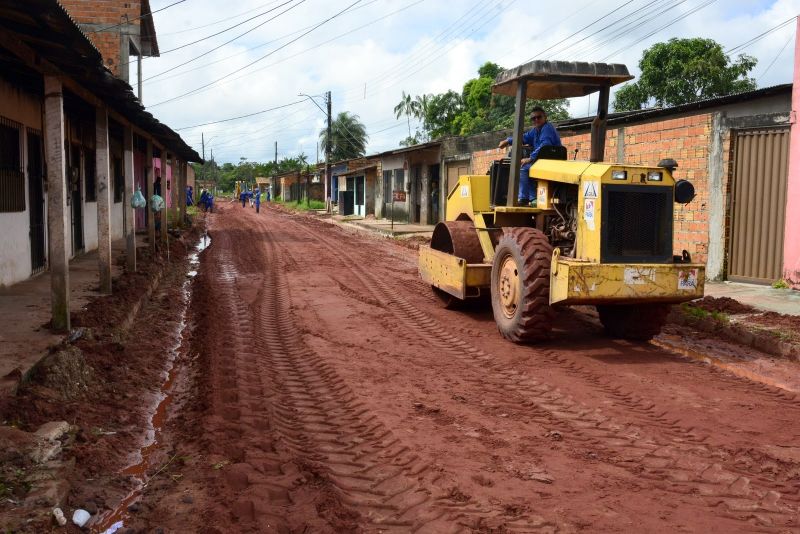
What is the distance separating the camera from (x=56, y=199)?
686 centimetres

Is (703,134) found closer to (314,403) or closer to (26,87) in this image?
(314,403)

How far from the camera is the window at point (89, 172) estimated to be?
619 inches

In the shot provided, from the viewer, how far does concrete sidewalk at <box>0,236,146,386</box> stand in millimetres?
5785

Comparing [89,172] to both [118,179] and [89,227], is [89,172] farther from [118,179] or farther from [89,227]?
[118,179]

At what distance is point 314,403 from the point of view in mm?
5539

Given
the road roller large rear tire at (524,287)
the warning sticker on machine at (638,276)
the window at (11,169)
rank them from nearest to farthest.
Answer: the warning sticker on machine at (638,276)
the road roller large rear tire at (524,287)
the window at (11,169)

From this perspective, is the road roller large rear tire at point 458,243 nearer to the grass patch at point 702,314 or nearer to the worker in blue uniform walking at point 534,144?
the worker in blue uniform walking at point 534,144

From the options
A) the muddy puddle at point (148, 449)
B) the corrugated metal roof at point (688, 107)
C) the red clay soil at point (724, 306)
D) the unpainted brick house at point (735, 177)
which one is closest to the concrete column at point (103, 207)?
the muddy puddle at point (148, 449)

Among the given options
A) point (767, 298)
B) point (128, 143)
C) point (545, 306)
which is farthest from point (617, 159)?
point (128, 143)

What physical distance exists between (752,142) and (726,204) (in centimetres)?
107

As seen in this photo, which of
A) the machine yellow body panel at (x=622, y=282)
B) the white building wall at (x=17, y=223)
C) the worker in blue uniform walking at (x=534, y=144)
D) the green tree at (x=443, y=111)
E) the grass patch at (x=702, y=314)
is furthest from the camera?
the green tree at (x=443, y=111)

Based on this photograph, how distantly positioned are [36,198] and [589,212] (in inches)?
355

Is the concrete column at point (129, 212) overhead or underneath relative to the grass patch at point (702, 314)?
overhead

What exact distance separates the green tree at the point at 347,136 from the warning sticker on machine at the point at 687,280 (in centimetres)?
5852
